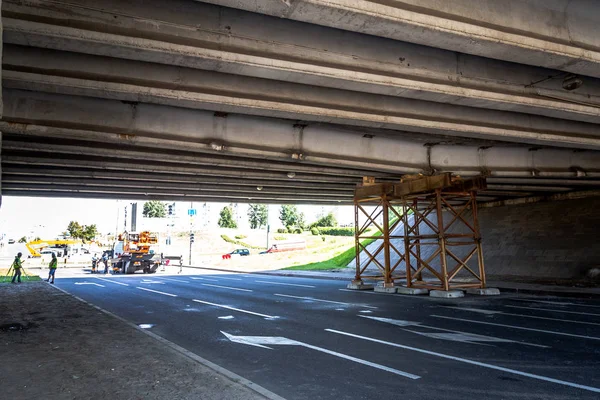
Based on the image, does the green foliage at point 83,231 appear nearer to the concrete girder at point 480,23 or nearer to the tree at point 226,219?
the tree at point 226,219

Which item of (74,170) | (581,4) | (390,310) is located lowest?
(390,310)

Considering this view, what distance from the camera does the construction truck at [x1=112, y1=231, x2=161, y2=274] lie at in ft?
120

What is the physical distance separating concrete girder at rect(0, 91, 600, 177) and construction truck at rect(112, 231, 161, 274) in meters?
25.5

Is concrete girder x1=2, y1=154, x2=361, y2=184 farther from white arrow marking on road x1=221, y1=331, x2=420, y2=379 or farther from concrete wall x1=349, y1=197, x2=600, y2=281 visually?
concrete wall x1=349, y1=197, x2=600, y2=281

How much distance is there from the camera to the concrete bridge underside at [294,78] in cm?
677

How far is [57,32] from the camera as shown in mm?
6602

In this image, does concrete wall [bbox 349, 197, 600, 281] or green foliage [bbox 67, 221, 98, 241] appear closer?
concrete wall [bbox 349, 197, 600, 281]

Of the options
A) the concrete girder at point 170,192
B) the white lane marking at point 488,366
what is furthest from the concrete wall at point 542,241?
the white lane marking at point 488,366

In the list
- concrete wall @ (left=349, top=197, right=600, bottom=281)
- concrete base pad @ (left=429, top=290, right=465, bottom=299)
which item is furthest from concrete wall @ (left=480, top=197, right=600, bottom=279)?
concrete base pad @ (left=429, top=290, right=465, bottom=299)

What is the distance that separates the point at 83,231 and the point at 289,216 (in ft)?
163

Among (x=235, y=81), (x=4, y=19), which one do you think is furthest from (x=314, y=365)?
(x=4, y=19)

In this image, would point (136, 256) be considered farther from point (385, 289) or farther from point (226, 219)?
point (226, 219)

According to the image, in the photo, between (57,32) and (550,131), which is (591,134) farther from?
(57,32)

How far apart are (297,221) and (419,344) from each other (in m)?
104
